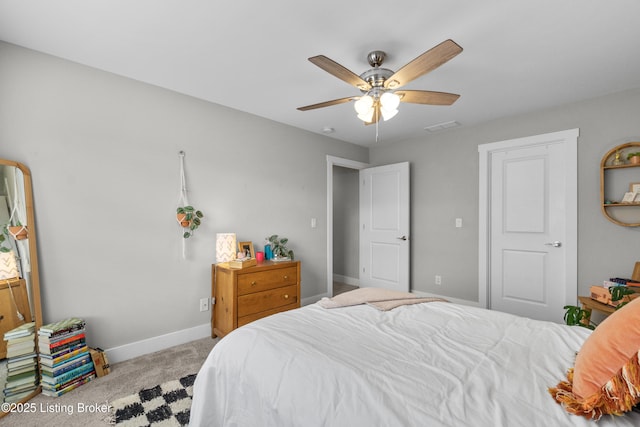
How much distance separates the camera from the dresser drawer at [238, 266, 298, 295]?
2.73 meters

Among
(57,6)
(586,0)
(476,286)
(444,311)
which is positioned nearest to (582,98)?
(586,0)

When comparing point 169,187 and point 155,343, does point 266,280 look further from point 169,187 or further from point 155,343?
point 169,187

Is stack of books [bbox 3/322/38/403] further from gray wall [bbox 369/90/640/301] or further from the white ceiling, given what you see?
gray wall [bbox 369/90/640/301]

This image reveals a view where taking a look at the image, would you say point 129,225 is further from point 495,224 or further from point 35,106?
point 495,224

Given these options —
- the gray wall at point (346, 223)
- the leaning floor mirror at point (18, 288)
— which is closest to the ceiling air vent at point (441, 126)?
the gray wall at point (346, 223)

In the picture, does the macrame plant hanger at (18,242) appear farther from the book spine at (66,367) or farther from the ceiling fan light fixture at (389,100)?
the ceiling fan light fixture at (389,100)

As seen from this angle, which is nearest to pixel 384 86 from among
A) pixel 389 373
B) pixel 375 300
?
pixel 375 300

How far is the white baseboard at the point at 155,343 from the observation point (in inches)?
94.3

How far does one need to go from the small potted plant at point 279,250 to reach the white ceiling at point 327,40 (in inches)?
60.0

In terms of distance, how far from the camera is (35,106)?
2080 millimetres

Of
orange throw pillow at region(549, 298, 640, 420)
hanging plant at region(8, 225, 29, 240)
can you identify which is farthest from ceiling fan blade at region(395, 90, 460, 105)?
hanging plant at region(8, 225, 29, 240)

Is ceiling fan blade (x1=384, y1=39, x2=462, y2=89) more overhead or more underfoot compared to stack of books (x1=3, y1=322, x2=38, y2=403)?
more overhead

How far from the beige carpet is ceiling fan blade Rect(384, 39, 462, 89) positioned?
257cm

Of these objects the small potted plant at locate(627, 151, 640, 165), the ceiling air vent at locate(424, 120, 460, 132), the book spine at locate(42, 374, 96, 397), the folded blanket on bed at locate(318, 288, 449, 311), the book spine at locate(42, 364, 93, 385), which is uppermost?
the ceiling air vent at locate(424, 120, 460, 132)
